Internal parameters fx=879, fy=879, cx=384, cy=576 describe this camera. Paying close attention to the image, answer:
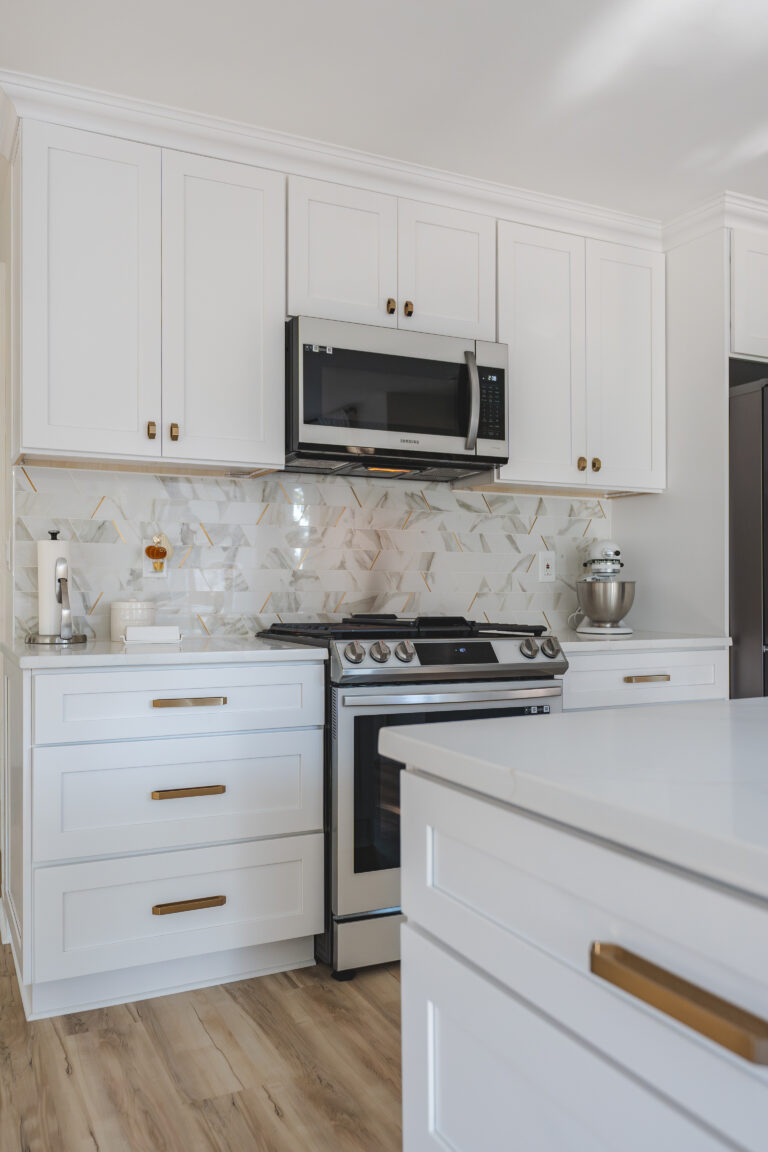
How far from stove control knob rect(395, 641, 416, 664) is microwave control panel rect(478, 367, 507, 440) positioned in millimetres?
864

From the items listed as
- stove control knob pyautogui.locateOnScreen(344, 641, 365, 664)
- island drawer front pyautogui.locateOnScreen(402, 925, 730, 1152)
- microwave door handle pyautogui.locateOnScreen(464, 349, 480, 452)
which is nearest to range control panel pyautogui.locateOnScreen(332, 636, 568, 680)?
stove control knob pyautogui.locateOnScreen(344, 641, 365, 664)

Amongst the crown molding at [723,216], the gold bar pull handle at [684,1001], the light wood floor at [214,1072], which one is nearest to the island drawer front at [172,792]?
the light wood floor at [214,1072]

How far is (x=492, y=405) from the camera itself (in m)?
3.03

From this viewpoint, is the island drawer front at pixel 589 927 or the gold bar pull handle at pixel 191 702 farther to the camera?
the gold bar pull handle at pixel 191 702

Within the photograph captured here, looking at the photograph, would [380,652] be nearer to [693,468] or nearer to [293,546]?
[293,546]

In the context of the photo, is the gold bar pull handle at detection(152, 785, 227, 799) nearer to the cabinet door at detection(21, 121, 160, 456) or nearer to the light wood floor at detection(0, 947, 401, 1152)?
the light wood floor at detection(0, 947, 401, 1152)

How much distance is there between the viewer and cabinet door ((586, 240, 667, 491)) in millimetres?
3375

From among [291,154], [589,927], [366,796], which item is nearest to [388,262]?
[291,154]

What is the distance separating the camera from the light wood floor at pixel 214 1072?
172cm

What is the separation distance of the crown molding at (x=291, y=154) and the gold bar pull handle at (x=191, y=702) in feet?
5.44

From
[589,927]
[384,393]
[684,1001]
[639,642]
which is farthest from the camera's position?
[639,642]

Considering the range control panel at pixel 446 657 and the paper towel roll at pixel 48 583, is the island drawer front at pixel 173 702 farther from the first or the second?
the paper towel roll at pixel 48 583

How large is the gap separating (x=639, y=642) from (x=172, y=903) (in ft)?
5.63

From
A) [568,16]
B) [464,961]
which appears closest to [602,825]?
[464,961]
